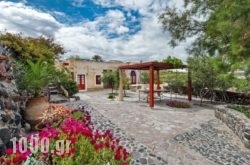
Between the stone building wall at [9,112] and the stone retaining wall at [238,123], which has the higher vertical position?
the stone building wall at [9,112]

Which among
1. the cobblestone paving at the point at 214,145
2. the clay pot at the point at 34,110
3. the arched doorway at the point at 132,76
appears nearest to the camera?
the cobblestone paving at the point at 214,145

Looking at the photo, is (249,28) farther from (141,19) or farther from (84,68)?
(84,68)

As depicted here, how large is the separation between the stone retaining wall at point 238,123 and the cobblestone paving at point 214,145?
34 cm

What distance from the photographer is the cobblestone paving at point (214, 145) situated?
6617 millimetres

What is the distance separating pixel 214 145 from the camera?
7.64 m

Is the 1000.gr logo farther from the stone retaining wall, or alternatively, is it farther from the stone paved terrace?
the stone retaining wall

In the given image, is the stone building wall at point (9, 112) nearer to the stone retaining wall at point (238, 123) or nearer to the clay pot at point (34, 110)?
the clay pot at point (34, 110)

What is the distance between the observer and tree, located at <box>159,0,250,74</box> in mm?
8203

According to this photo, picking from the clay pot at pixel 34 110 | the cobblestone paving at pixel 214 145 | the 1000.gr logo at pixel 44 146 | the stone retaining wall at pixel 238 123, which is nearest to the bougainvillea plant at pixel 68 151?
the 1000.gr logo at pixel 44 146

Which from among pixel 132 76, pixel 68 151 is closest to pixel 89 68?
pixel 132 76

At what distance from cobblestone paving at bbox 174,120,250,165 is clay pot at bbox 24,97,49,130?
390cm

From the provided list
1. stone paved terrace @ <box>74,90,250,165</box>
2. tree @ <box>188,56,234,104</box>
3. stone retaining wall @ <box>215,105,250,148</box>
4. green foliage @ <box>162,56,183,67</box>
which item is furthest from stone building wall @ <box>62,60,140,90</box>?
stone retaining wall @ <box>215,105,250,148</box>

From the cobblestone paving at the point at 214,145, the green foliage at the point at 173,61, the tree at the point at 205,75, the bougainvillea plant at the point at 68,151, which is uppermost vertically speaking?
the green foliage at the point at 173,61

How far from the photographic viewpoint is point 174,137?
782 centimetres
